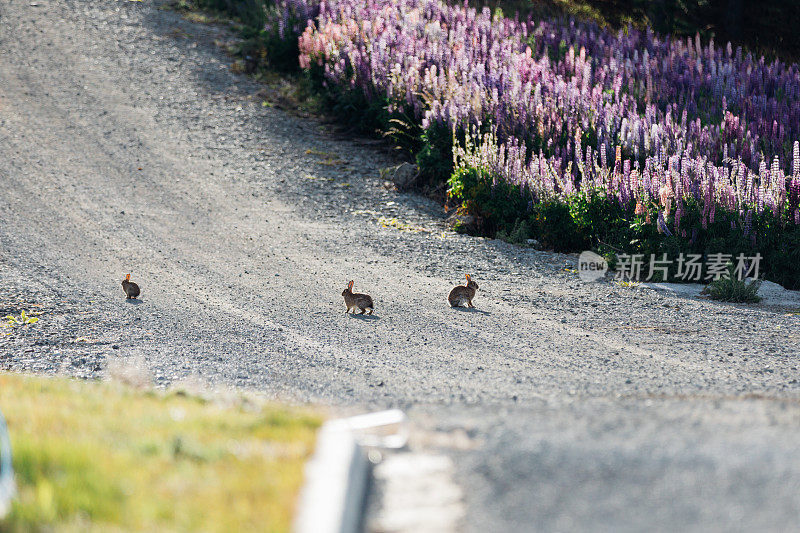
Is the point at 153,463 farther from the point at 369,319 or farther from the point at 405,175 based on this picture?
the point at 405,175

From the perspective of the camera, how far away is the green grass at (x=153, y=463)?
319 cm

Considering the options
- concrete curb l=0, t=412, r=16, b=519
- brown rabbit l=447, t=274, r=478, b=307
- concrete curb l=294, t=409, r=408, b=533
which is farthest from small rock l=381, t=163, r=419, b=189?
concrete curb l=0, t=412, r=16, b=519

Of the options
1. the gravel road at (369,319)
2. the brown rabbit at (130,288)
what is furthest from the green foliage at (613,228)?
the brown rabbit at (130,288)

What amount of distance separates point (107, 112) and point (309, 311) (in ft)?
32.0

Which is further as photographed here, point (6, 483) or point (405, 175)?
point (405, 175)

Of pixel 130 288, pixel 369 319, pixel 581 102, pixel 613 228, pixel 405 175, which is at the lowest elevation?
pixel 130 288

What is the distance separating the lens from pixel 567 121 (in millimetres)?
12648

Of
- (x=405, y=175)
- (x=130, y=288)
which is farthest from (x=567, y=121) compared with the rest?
(x=130, y=288)

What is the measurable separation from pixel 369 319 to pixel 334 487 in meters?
4.81

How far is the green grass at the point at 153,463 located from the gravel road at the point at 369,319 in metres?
0.84

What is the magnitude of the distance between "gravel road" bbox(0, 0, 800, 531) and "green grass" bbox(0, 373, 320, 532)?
0.84 meters

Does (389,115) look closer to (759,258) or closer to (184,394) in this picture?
(759,258)

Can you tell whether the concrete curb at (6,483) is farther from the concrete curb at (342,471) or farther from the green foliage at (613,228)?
the green foliage at (613,228)

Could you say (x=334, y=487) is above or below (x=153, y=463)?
above
